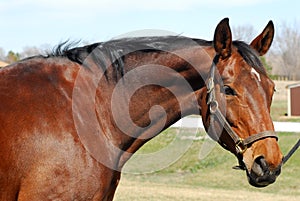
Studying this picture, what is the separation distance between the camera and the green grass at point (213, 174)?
11164 mm

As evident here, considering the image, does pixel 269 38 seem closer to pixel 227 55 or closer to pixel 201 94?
pixel 227 55

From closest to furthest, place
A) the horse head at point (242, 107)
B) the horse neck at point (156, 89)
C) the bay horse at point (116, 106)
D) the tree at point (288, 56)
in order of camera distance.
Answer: the bay horse at point (116, 106), the horse head at point (242, 107), the horse neck at point (156, 89), the tree at point (288, 56)

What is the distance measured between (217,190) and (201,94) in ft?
21.5

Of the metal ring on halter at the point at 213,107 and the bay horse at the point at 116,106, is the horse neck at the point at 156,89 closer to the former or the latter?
the bay horse at the point at 116,106

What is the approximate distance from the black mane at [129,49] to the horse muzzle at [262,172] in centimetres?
70

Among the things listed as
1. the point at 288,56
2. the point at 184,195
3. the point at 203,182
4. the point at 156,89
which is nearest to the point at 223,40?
the point at 156,89

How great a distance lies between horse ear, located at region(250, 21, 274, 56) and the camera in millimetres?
4098

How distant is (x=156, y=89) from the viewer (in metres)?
4.10

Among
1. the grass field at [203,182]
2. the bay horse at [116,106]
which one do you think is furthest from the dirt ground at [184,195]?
the bay horse at [116,106]

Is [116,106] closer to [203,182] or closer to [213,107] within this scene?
[213,107]

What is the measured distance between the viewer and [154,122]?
412 centimetres

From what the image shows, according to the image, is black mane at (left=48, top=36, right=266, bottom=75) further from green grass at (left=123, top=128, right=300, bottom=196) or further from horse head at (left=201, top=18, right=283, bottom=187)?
green grass at (left=123, top=128, right=300, bottom=196)

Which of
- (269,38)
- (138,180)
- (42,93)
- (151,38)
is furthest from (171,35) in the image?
(138,180)

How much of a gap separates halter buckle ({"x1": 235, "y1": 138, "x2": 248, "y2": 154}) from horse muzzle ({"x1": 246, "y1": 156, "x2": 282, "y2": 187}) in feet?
0.43
